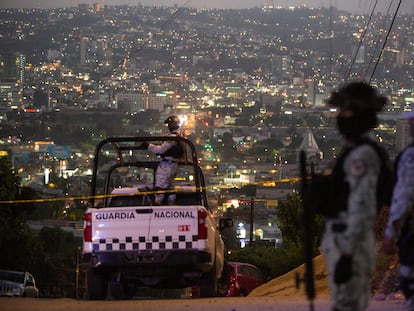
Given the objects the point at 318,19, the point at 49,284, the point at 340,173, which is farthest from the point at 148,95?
the point at 340,173

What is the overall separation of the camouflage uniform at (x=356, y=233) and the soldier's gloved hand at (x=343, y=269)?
2cm

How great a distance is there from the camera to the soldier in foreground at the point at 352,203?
610 centimetres

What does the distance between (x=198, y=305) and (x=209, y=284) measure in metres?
1.47

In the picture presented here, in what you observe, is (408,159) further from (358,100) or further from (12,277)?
(12,277)

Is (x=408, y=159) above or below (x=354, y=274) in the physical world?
above

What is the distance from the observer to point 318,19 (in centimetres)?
7112

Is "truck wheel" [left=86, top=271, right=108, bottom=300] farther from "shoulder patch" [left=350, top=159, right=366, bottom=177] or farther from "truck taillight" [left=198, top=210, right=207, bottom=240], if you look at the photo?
"shoulder patch" [left=350, top=159, right=366, bottom=177]

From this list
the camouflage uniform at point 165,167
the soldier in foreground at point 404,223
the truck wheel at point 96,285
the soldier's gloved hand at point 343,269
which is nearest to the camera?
the soldier's gloved hand at point 343,269

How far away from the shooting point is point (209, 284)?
1283 centimetres

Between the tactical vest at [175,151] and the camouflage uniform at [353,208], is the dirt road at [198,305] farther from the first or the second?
the camouflage uniform at [353,208]

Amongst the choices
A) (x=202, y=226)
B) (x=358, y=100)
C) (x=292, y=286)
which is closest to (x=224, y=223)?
(x=202, y=226)

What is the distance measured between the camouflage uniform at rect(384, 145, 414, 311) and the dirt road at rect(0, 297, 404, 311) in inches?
134

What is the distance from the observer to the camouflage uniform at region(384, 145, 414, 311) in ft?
22.5

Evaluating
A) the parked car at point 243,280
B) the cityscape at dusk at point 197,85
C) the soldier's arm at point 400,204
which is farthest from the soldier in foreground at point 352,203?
the cityscape at dusk at point 197,85
